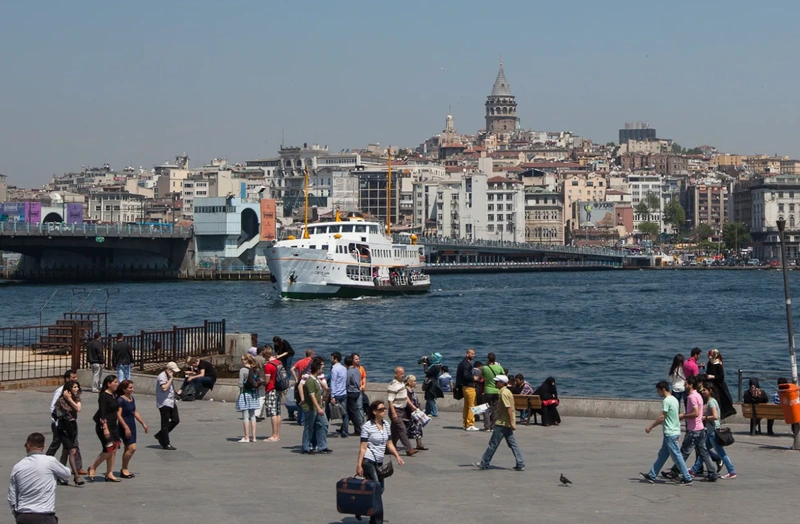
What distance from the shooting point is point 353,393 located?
56.6 ft

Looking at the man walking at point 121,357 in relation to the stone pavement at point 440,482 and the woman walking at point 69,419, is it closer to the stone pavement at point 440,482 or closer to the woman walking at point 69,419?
the stone pavement at point 440,482

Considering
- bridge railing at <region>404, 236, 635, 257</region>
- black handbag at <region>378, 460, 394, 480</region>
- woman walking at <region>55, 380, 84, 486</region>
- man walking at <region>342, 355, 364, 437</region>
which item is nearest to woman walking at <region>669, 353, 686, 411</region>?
man walking at <region>342, 355, 364, 437</region>

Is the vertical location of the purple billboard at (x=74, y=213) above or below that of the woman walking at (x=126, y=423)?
above

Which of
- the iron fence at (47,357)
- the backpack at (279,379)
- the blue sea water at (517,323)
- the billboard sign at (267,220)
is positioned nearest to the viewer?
the backpack at (279,379)

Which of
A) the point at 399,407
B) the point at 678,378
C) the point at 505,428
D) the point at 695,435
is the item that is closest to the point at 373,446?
the point at 505,428

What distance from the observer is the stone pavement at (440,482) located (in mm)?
12469

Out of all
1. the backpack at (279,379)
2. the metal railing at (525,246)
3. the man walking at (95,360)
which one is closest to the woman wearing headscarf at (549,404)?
the backpack at (279,379)

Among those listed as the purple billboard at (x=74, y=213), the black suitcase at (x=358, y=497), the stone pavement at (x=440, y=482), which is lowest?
the stone pavement at (x=440, y=482)

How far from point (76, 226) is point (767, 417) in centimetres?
10485

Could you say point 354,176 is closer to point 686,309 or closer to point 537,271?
point 537,271

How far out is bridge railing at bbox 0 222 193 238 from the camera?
349 feet

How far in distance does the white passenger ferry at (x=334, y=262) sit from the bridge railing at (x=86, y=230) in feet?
115

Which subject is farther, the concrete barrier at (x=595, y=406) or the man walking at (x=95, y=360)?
the man walking at (x=95, y=360)

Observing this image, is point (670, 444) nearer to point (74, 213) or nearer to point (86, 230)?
point (86, 230)
